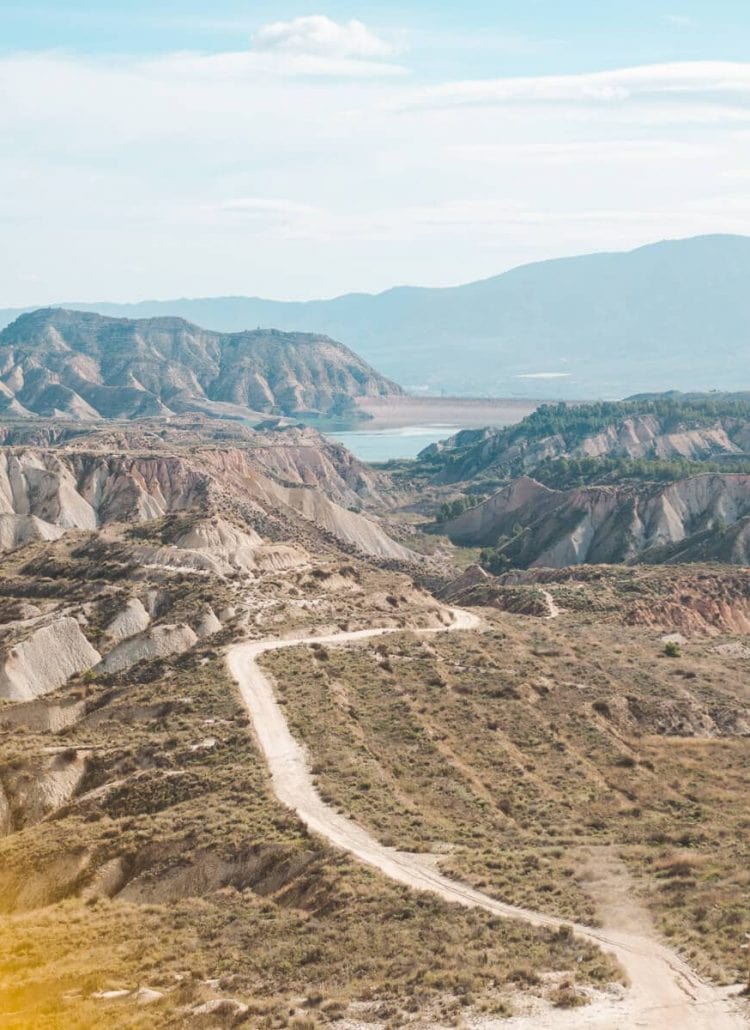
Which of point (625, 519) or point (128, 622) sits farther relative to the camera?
point (625, 519)

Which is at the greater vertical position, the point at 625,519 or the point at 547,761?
the point at 547,761

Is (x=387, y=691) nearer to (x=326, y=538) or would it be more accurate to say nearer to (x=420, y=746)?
(x=420, y=746)

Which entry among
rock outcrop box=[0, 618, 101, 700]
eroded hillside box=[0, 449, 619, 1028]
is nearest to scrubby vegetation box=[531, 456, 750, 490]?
eroded hillside box=[0, 449, 619, 1028]

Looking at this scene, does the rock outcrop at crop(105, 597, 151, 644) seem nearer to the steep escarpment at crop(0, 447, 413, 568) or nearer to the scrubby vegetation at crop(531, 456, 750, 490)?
the steep escarpment at crop(0, 447, 413, 568)

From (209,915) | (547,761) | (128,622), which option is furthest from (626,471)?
(209,915)

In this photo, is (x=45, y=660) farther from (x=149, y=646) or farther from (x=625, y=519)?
(x=625, y=519)

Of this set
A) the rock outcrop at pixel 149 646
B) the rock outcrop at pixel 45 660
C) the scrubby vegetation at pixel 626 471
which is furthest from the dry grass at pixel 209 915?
the scrubby vegetation at pixel 626 471
